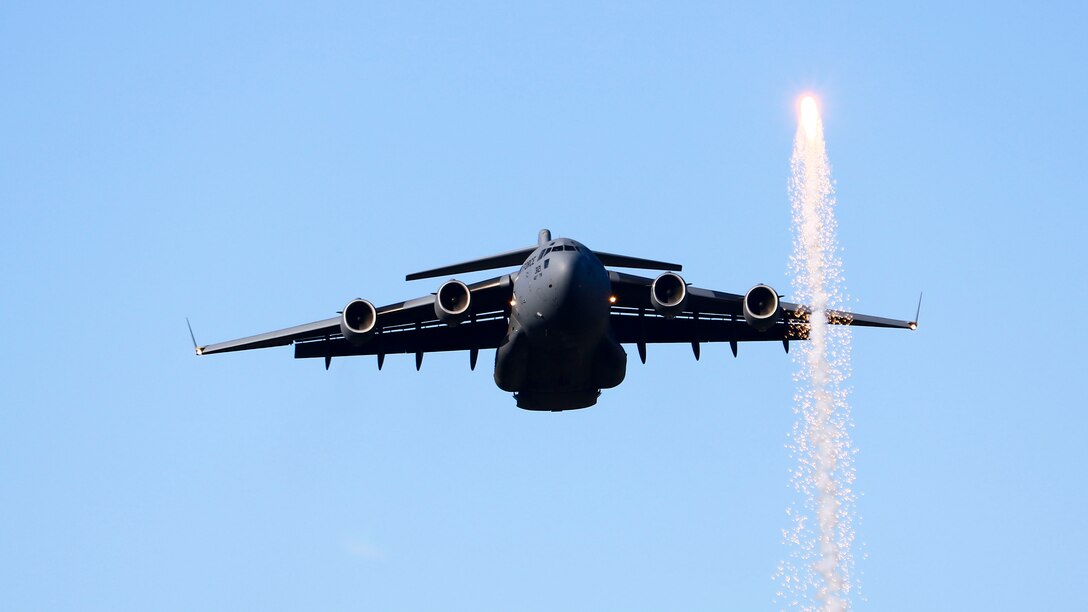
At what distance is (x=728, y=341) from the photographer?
3066cm

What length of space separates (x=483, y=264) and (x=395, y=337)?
2.96 m

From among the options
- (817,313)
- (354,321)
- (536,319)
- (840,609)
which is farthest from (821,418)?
(354,321)

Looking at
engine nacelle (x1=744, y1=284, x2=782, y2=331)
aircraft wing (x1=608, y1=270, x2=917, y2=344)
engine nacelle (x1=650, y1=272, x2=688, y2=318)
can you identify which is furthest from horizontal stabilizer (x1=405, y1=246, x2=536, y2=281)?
engine nacelle (x1=744, y1=284, x2=782, y2=331)

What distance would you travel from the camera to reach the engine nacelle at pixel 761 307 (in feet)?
89.7

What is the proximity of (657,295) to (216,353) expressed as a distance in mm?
9244

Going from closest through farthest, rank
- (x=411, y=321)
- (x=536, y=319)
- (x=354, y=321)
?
(x=536, y=319)
(x=354, y=321)
(x=411, y=321)

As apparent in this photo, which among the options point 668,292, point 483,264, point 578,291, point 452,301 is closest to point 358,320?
point 452,301

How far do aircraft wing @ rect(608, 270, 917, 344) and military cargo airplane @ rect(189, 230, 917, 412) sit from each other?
2 centimetres

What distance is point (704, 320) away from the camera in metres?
30.4

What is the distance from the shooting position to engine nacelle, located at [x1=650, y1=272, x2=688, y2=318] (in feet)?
88.4

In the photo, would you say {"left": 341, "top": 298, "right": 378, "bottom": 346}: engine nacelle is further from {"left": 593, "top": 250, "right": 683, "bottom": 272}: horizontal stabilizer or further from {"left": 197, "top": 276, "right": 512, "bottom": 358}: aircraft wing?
{"left": 593, "top": 250, "right": 683, "bottom": 272}: horizontal stabilizer

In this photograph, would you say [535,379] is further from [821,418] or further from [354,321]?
[821,418]

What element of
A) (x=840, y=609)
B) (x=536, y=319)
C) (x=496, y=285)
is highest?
(x=496, y=285)

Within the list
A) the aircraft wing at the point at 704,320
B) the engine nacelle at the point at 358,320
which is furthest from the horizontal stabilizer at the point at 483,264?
the aircraft wing at the point at 704,320
